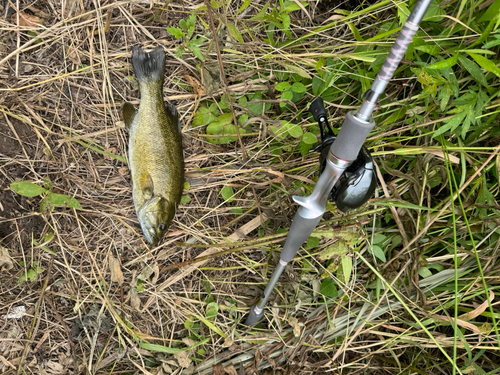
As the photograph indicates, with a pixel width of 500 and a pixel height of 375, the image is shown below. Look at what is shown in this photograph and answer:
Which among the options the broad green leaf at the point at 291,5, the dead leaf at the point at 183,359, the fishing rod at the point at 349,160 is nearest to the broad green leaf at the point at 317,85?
the broad green leaf at the point at 291,5

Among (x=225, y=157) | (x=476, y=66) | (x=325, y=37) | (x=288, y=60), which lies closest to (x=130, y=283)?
(x=225, y=157)

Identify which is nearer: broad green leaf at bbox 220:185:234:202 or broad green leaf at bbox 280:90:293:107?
broad green leaf at bbox 280:90:293:107

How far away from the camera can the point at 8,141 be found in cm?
214

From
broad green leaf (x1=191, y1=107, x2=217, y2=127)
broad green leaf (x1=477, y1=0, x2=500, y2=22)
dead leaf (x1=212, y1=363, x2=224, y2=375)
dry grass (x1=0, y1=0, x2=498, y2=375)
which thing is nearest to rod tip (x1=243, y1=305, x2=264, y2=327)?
dry grass (x1=0, y1=0, x2=498, y2=375)

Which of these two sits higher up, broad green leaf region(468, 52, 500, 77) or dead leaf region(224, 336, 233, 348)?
broad green leaf region(468, 52, 500, 77)

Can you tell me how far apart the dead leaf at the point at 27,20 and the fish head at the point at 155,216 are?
54.3 inches

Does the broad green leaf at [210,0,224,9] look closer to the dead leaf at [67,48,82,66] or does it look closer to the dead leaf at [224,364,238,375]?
the dead leaf at [67,48,82,66]

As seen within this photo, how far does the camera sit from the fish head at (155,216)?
2053mm

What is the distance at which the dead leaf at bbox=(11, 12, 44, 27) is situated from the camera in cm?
206

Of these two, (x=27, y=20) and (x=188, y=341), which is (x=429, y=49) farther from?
(x=27, y=20)

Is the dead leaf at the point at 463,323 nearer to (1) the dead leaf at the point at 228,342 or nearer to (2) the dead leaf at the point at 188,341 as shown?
(1) the dead leaf at the point at 228,342

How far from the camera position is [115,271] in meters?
2.24

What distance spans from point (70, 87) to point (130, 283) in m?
1.41

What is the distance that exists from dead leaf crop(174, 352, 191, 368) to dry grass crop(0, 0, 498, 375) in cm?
1
